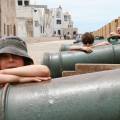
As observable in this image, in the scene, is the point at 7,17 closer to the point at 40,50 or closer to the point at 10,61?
the point at 40,50

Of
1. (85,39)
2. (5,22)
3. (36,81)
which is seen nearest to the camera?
(36,81)

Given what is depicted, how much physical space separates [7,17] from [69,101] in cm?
5719

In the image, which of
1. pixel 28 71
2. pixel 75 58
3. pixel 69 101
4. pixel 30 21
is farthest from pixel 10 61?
pixel 30 21

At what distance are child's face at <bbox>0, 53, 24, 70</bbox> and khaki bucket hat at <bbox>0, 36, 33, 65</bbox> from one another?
0.05 m

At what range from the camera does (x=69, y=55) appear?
26.1ft

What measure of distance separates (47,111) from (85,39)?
607cm

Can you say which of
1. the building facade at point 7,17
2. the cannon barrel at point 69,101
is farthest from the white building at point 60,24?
the cannon barrel at point 69,101

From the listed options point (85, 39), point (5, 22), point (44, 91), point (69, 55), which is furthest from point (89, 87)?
point (5, 22)

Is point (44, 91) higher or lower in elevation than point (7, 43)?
lower

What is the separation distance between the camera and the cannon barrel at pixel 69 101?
315 centimetres

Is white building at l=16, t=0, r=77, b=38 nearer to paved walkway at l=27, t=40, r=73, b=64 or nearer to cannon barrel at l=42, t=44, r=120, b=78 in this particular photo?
paved walkway at l=27, t=40, r=73, b=64

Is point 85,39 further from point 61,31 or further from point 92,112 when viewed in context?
point 61,31

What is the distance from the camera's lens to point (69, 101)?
320 centimetres

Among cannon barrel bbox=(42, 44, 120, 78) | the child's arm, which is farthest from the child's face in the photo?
cannon barrel bbox=(42, 44, 120, 78)
